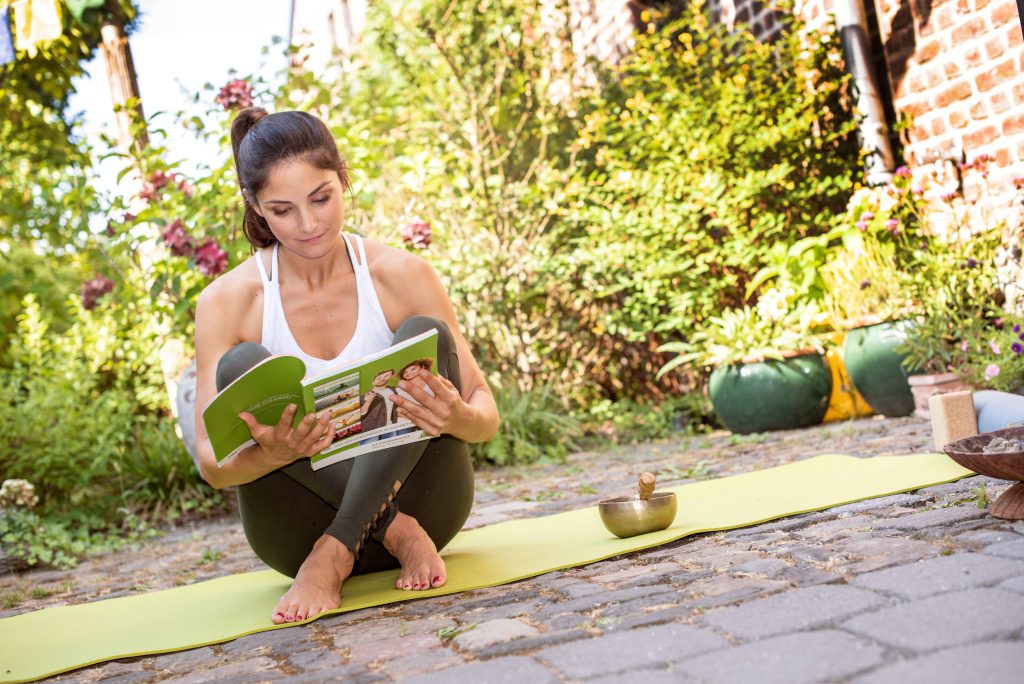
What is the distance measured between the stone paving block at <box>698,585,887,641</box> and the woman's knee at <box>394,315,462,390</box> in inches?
36.9

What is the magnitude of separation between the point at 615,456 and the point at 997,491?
9.71 ft

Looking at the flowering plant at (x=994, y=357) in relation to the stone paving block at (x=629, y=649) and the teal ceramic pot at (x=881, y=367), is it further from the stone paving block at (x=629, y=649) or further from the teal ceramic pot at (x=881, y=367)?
the stone paving block at (x=629, y=649)

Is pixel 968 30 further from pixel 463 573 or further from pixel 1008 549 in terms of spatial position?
pixel 463 573

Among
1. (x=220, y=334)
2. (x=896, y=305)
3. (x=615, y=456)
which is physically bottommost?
(x=615, y=456)

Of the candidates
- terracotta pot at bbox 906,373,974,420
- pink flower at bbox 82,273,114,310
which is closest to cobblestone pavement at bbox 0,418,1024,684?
terracotta pot at bbox 906,373,974,420

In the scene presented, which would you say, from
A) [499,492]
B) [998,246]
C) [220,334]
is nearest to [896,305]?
[998,246]

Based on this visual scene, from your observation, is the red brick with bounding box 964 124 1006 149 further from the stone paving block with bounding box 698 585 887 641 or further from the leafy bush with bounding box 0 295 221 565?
the leafy bush with bounding box 0 295 221 565

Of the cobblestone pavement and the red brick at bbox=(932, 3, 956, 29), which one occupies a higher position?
the red brick at bbox=(932, 3, 956, 29)

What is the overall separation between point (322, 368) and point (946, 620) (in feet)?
5.13

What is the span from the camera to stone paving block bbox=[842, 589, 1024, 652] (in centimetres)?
141

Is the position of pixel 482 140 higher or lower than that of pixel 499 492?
higher

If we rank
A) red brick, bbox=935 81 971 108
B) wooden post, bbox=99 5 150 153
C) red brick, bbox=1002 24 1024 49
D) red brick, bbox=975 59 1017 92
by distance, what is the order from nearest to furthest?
1. red brick, bbox=1002 24 1024 49
2. red brick, bbox=975 59 1017 92
3. red brick, bbox=935 81 971 108
4. wooden post, bbox=99 5 150 153

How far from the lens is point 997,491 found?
8.04 ft

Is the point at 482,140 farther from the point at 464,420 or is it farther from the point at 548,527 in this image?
the point at 464,420
